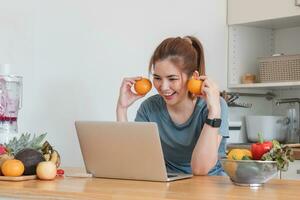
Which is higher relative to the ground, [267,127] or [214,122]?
[214,122]

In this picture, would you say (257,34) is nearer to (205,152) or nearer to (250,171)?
(205,152)

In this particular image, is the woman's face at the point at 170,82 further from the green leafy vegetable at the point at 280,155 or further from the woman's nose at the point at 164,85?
the green leafy vegetable at the point at 280,155

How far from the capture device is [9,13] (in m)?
2.78

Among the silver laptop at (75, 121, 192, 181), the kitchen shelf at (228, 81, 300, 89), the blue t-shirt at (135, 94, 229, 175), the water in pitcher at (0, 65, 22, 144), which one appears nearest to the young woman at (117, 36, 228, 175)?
the blue t-shirt at (135, 94, 229, 175)

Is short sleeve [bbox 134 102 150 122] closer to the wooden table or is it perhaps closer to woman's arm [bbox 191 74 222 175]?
woman's arm [bbox 191 74 222 175]

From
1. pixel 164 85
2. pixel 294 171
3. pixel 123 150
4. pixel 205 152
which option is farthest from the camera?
pixel 294 171

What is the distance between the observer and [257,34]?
4.10 metres

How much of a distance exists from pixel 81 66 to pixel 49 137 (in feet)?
1.37

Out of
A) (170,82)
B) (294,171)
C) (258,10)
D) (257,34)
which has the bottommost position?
(294,171)

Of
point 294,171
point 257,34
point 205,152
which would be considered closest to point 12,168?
point 205,152

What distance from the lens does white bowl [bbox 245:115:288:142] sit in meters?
3.84

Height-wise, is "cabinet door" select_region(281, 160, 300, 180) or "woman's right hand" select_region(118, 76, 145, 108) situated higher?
"woman's right hand" select_region(118, 76, 145, 108)

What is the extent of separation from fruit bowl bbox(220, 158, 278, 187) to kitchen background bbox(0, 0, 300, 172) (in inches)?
54.6

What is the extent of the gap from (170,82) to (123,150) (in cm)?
53
